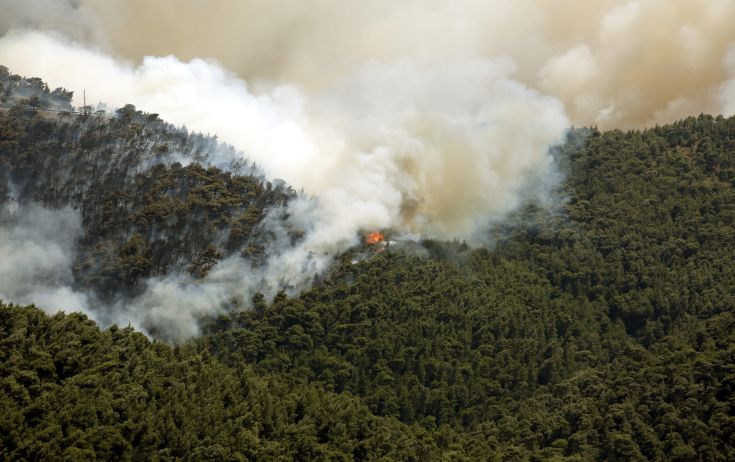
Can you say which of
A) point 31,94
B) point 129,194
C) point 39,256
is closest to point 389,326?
point 129,194

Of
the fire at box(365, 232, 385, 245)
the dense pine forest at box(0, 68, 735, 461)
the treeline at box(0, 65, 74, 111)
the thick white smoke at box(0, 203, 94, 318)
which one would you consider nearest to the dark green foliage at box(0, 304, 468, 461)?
the dense pine forest at box(0, 68, 735, 461)

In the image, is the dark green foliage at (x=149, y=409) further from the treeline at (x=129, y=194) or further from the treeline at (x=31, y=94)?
the treeline at (x=31, y=94)

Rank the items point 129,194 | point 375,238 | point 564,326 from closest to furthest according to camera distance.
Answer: point 564,326
point 129,194
point 375,238

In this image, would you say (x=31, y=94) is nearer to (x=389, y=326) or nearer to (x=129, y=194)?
(x=129, y=194)

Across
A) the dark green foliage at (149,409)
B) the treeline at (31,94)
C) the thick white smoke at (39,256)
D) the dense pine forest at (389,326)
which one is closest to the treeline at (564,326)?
the dense pine forest at (389,326)

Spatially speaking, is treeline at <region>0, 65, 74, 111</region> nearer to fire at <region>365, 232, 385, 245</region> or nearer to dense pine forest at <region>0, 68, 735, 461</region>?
dense pine forest at <region>0, 68, 735, 461</region>

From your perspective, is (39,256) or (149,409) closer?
(149,409)
